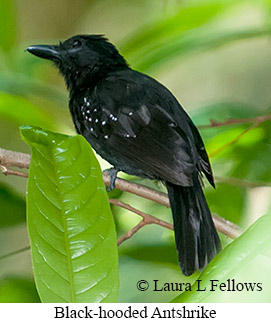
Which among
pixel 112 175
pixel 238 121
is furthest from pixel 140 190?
pixel 238 121

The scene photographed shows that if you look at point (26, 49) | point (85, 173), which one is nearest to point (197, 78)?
point (26, 49)

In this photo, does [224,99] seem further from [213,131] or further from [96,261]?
[96,261]

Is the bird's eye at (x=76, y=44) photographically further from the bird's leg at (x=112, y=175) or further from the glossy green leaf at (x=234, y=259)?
the glossy green leaf at (x=234, y=259)

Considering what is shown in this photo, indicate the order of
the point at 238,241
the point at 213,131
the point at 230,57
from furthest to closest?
the point at 230,57, the point at 213,131, the point at 238,241

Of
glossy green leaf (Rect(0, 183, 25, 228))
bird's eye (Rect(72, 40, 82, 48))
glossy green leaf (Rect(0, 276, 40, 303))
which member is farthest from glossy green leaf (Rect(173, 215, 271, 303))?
bird's eye (Rect(72, 40, 82, 48))

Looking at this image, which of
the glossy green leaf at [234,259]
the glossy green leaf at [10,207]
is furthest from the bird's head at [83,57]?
the glossy green leaf at [234,259]
